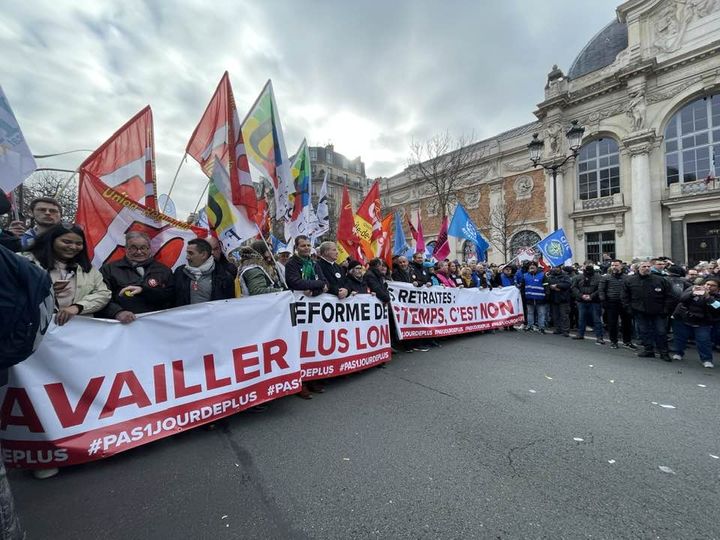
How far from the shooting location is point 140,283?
3.43 m

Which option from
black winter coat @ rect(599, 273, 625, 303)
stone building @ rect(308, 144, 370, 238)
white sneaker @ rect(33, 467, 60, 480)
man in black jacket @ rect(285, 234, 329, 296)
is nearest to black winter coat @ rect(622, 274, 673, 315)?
black winter coat @ rect(599, 273, 625, 303)

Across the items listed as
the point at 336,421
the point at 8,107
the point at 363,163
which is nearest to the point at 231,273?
the point at 336,421

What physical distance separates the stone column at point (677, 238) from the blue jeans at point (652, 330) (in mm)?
17902

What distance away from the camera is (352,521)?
82.8 inches

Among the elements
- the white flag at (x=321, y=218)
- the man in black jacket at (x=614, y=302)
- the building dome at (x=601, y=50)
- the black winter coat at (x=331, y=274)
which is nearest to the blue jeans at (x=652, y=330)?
the man in black jacket at (x=614, y=302)

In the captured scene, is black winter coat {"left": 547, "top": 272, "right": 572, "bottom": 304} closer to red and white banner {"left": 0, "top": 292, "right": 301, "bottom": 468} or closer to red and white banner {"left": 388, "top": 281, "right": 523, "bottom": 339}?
red and white banner {"left": 388, "top": 281, "right": 523, "bottom": 339}

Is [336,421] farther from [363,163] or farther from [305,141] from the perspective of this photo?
[363,163]

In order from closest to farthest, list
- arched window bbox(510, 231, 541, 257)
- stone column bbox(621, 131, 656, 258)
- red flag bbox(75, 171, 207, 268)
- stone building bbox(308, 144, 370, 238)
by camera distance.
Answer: red flag bbox(75, 171, 207, 268) → stone column bbox(621, 131, 656, 258) → arched window bbox(510, 231, 541, 257) → stone building bbox(308, 144, 370, 238)

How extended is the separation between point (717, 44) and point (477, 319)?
22.9m

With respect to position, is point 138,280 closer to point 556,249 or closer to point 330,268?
point 330,268

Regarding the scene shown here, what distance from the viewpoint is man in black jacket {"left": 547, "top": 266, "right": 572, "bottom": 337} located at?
28.0 ft

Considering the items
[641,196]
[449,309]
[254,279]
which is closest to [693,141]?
[641,196]

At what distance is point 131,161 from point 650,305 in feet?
27.7

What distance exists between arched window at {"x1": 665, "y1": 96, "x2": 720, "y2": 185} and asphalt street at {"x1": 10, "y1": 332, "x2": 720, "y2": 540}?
22.0 metres
